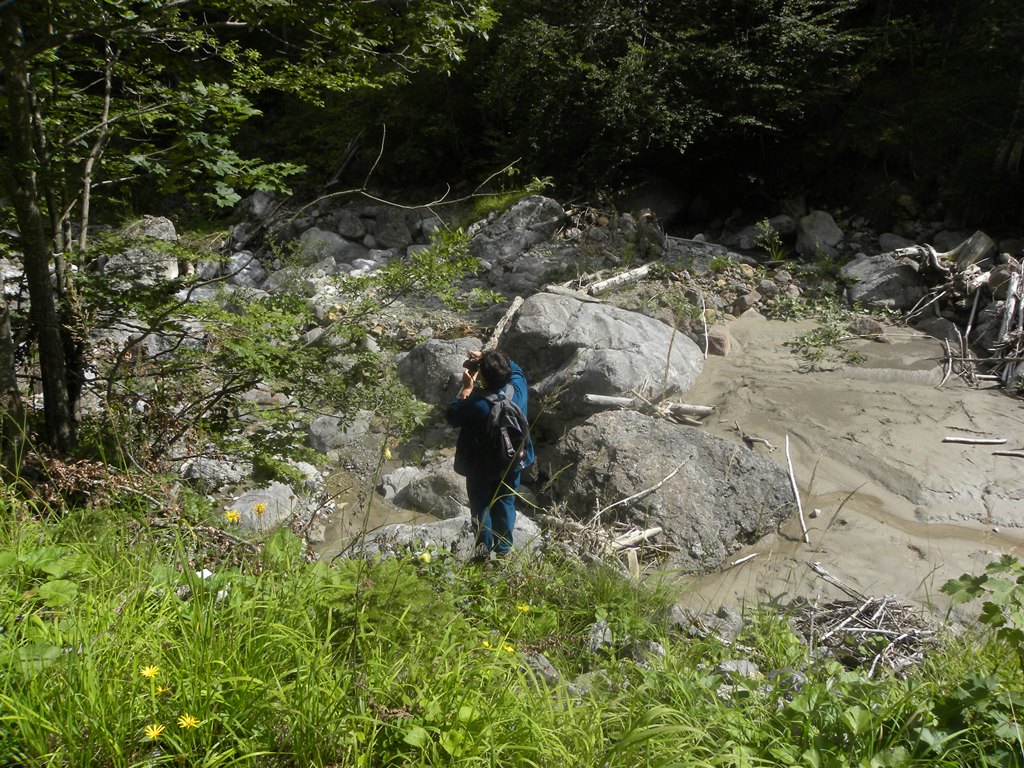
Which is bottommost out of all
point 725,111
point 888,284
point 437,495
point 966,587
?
point 437,495

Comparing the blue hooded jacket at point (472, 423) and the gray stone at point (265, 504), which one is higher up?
the blue hooded jacket at point (472, 423)

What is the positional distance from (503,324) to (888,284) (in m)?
4.51

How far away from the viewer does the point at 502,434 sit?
14.4 ft

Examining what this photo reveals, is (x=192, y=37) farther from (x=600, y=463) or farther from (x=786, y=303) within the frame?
(x=786, y=303)

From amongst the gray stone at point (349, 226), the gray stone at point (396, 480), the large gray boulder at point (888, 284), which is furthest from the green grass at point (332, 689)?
the gray stone at point (349, 226)

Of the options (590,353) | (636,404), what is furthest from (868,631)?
(590,353)

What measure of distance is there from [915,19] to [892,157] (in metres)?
2.41

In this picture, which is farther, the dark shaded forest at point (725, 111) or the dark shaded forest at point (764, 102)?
the dark shaded forest at point (764, 102)

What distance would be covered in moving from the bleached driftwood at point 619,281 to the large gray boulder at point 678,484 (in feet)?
A: 10.7

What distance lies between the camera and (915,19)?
38.3 feet

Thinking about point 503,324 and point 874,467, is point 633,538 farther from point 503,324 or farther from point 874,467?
point 503,324

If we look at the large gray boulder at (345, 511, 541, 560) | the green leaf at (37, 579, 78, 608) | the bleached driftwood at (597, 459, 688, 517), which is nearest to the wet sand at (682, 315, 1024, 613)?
the bleached driftwood at (597, 459, 688, 517)

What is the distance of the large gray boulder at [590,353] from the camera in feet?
22.7

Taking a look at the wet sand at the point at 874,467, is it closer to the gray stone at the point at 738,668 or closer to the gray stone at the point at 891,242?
the gray stone at the point at 738,668
